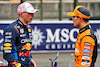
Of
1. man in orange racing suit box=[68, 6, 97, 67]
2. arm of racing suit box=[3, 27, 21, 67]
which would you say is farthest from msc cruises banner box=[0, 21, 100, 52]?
man in orange racing suit box=[68, 6, 97, 67]

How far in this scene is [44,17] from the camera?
Answer: 40.5 ft

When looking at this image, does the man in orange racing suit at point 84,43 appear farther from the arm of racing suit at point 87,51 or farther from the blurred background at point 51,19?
the blurred background at point 51,19

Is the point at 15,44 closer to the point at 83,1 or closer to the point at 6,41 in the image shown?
the point at 6,41

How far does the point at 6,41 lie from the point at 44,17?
824cm

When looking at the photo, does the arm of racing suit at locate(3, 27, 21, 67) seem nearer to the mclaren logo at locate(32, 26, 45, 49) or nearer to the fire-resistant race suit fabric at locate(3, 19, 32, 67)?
the fire-resistant race suit fabric at locate(3, 19, 32, 67)

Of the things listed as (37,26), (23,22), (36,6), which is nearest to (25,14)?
(23,22)

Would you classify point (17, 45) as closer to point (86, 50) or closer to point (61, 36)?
point (86, 50)

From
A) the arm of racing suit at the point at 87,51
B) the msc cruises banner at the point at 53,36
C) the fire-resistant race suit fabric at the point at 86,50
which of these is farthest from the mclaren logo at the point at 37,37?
the arm of racing suit at the point at 87,51

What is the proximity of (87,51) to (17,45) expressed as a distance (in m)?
1.05

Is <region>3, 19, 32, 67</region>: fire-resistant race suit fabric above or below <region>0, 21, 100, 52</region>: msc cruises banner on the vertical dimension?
above

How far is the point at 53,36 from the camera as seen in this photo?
1172 cm

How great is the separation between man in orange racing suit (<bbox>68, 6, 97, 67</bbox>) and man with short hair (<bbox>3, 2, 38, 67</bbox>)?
2.49 feet

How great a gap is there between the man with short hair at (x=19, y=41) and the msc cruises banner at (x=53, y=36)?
7149 millimetres

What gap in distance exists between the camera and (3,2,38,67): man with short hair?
415 cm
